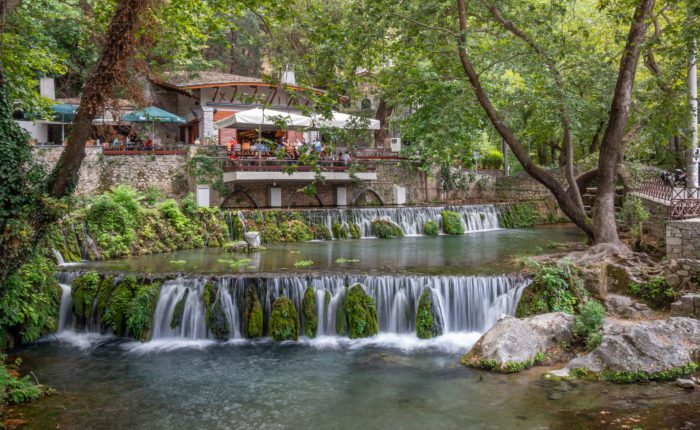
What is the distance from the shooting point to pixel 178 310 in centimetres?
1188

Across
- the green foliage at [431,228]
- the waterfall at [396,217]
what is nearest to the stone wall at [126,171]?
the waterfall at [396,217]

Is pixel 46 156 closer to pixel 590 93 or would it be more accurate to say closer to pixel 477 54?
pixel 477 54

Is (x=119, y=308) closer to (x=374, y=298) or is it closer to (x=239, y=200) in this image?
(x=374, y=298)

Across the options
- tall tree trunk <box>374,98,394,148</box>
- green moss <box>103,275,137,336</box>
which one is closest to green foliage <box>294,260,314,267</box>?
green moss <box>103,275,137,336</box>

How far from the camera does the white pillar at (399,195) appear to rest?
30.3 metres

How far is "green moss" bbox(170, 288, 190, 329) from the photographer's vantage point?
11.7 metres

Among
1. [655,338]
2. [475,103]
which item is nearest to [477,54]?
[475,103]

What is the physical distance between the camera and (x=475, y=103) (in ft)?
52.7

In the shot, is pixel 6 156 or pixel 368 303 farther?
pixel 368 303

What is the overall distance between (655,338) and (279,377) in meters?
6.20

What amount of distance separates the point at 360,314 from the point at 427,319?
1.40 metres

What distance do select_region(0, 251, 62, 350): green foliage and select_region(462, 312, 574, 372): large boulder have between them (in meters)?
8.03

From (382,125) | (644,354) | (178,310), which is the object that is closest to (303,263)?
(178,310)

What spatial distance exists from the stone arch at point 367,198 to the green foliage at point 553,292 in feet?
60.0
